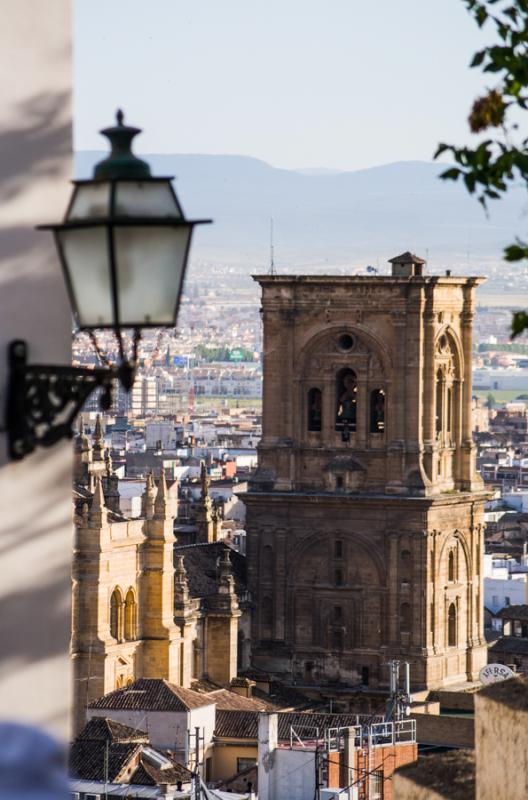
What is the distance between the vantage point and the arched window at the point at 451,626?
237 ft

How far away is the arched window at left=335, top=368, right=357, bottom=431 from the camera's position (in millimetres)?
→ 71125

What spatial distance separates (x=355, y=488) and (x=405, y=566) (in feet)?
7.04

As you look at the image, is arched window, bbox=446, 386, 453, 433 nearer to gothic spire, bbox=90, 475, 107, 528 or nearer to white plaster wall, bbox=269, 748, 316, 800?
gothic spire, bbox=90, 475, 107, 528

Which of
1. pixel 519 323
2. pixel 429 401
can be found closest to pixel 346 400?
pixel 429 401

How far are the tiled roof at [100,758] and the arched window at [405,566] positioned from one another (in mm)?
18842

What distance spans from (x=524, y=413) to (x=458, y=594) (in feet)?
396

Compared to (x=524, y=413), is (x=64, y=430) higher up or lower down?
lower down

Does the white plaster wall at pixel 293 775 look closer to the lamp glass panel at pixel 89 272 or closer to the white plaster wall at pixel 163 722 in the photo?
the white plaster wall at pixel 163 722

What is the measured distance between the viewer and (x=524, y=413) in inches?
7603

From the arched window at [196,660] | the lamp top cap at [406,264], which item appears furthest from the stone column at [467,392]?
the arched window at [196,660]

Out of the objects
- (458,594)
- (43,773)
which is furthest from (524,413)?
(43,773)

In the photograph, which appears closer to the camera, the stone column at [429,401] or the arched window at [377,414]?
the stone column at [429,401]

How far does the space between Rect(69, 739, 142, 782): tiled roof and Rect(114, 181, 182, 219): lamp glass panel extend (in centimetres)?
4209

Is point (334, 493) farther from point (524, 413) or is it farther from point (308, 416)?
point (524, 413)
